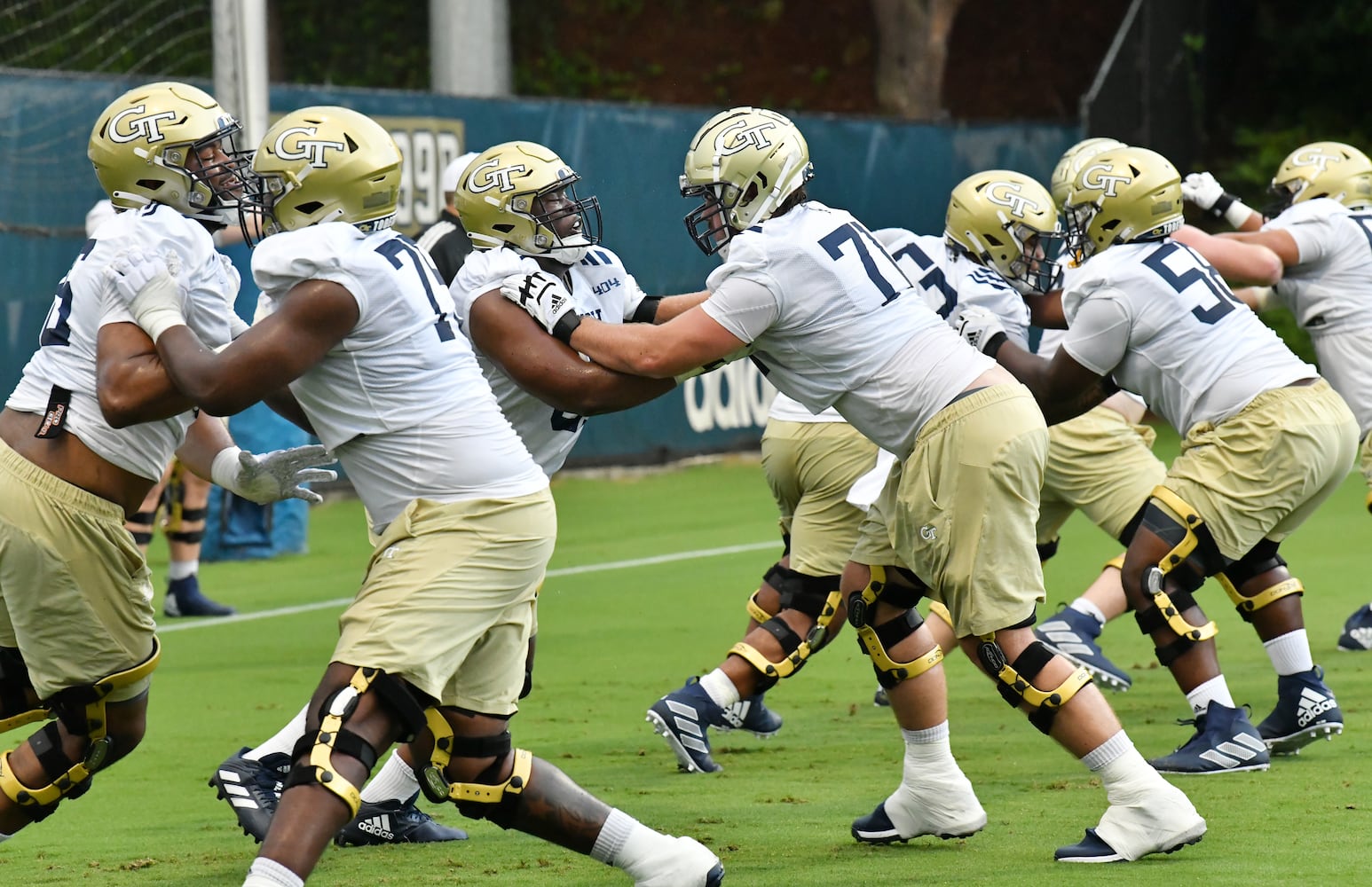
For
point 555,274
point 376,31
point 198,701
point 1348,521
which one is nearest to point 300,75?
point 376,31

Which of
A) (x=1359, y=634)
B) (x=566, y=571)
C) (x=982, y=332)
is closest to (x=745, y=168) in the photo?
(x=982, y=332)

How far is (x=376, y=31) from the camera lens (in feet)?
83.9

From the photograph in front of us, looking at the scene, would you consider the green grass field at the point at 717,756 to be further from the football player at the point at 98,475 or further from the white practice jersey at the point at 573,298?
the white practice jersey at the point at 573,298

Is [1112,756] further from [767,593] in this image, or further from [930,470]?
[767,593]

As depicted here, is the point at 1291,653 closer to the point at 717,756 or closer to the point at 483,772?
the point at 717,756

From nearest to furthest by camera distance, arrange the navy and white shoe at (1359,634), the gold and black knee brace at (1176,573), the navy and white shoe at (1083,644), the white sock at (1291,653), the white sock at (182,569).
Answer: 1. the gold and black knee brace at (1176,573)
2. the white sock at (1291,653)
3. the navy and white shoe at (1083,644)
4. the navy and white shoe at (1359,634)
5. the white sock at (182,569)

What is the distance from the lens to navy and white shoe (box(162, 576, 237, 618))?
995cm

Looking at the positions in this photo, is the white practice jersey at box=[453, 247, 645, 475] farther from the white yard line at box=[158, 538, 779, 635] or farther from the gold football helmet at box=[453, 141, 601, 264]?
the white yard line at box=[158, 538, 779, 635]

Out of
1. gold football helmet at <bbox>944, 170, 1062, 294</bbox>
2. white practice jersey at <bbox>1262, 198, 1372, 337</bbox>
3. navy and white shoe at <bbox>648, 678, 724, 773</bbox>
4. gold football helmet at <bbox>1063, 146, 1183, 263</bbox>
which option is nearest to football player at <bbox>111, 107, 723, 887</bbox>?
navy and white shoe at <bbox>648, 678, 724, 773</bbox>

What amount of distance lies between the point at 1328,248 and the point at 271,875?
5564 mm

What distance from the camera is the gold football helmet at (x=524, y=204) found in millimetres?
5434


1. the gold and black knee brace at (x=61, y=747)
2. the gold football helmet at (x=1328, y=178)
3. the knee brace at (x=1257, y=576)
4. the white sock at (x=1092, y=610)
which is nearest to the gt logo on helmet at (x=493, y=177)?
the gold and black knee brace at (x=61, y=747)

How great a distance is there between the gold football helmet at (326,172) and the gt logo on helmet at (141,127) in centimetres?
57

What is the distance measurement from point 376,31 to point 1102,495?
19.9 m
